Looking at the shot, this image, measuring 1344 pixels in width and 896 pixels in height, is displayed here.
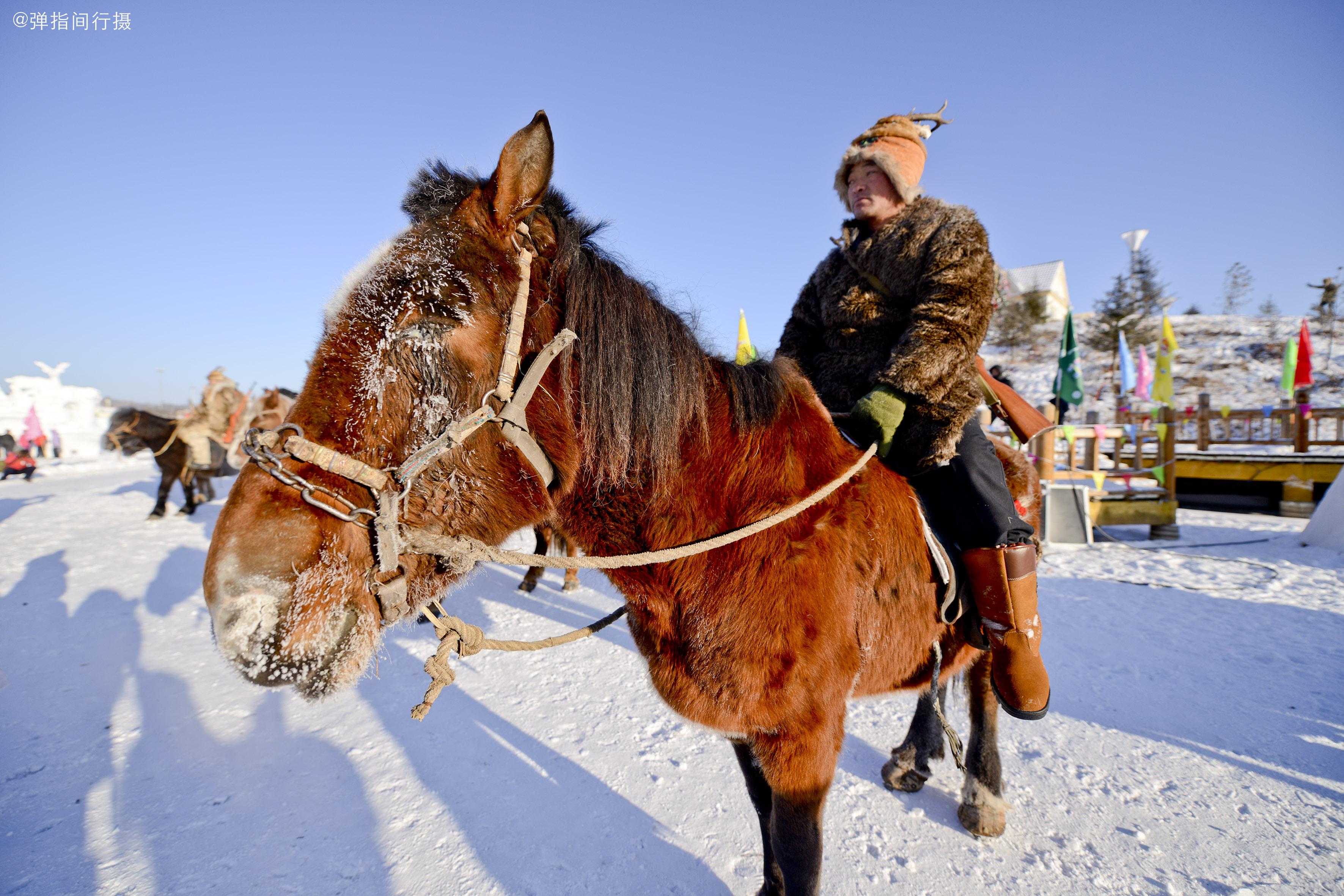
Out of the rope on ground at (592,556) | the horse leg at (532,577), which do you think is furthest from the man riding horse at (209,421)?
the rope on ground at (592,556)

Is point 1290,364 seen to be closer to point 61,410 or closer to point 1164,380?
point 1164,380

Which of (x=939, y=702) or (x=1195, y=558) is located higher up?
(x=939, y=702)

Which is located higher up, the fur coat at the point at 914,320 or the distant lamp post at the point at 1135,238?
the distant lamp post at the point at 1135,238

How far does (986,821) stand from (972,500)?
185 centimetres

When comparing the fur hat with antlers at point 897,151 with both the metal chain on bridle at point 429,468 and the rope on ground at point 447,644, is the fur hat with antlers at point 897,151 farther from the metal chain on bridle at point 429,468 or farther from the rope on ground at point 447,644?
the rope on ground at point 447,644

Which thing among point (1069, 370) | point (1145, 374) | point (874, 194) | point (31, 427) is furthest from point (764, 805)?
point (31, 427)

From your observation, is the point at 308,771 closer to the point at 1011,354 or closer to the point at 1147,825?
the point at 1147,825

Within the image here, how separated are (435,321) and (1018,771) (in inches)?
152

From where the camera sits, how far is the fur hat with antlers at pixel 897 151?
2168 millimetres

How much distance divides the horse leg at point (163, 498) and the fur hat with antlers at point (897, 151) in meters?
13.7

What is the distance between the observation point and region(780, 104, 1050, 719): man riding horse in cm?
183

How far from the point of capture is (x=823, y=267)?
2.45 m

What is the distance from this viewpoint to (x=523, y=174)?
1.34m

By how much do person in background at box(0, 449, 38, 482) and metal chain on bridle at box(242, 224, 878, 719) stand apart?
81.4 feet
